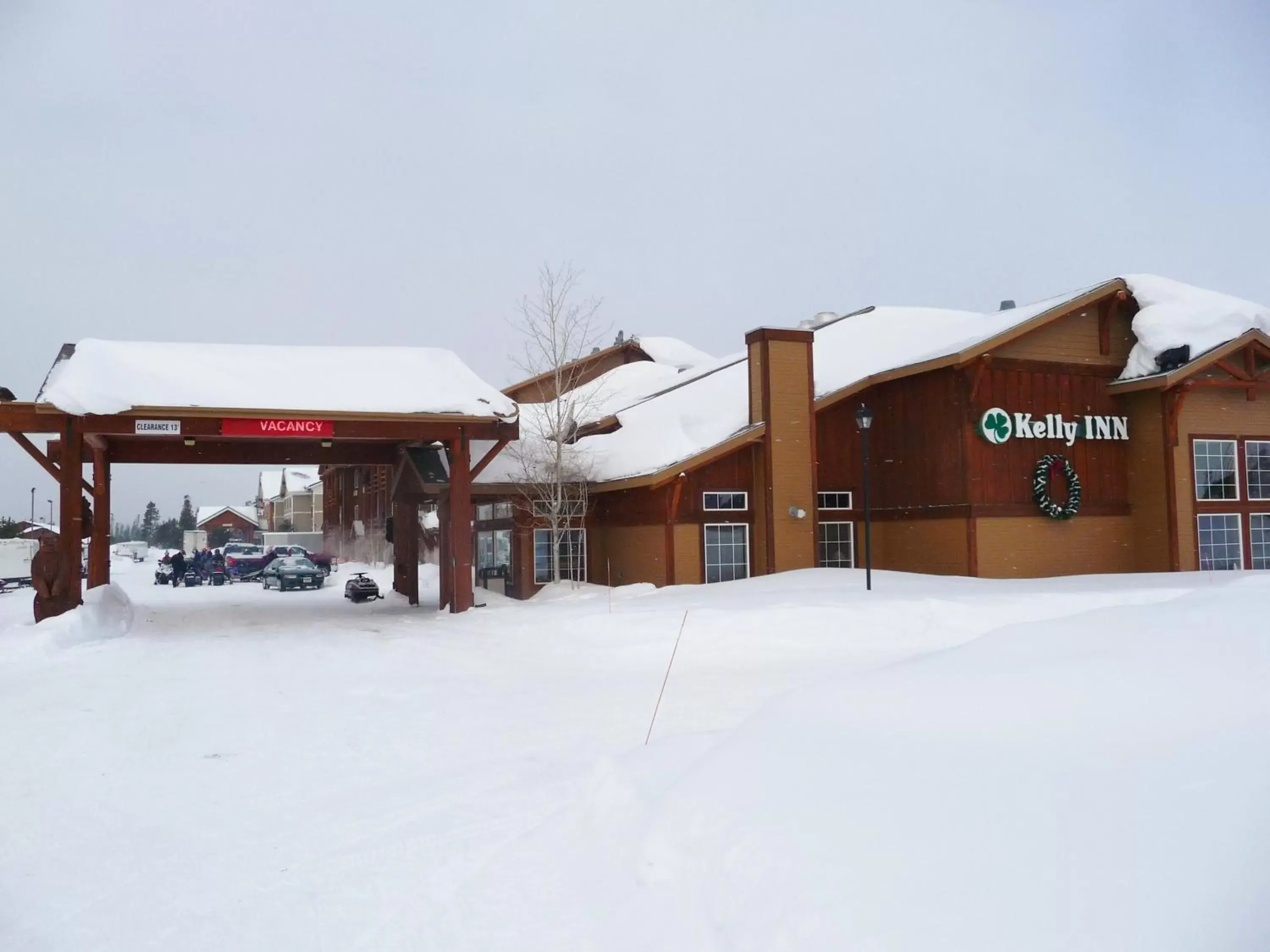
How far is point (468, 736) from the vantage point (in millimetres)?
8875

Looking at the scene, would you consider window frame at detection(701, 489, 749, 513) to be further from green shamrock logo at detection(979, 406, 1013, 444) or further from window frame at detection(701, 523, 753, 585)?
green shamrock logo at detection(979, 406, 1013, 444)

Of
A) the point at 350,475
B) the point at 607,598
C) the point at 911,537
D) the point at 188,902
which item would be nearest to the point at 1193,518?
the point at 911,537

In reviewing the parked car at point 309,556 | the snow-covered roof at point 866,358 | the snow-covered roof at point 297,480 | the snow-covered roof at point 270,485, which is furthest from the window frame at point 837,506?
the snow-covered roof at point 270,485

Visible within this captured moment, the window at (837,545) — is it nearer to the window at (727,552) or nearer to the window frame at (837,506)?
the window frame at (837,506)

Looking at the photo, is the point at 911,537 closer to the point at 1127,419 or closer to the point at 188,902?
the point at 1127,419

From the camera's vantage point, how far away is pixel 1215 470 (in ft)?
74.0

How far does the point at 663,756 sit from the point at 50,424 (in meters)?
15.7

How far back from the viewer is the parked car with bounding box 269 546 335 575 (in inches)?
1529

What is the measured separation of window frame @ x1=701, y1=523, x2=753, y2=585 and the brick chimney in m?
0.14

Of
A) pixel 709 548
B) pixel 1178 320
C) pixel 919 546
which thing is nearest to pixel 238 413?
pixel 709 548

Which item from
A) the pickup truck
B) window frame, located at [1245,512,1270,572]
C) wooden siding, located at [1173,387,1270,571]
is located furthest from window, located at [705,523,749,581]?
the pickup truck

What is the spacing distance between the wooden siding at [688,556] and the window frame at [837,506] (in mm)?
3198

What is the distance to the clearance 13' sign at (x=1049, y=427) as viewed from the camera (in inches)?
835

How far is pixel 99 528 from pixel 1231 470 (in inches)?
1002
